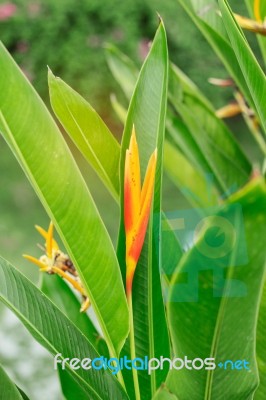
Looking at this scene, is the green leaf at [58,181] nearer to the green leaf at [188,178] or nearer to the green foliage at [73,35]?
the green leaf at [188,178]

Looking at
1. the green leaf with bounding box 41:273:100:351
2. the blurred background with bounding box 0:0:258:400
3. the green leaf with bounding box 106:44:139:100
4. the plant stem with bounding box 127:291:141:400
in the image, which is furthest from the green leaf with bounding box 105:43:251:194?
the blurred background with bounding box 0:0:258:400

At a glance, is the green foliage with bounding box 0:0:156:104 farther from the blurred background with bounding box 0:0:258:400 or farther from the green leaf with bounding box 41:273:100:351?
→ the green leaf with bounding box 41:273:100:351

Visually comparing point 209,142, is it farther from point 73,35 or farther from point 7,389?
point 73,35

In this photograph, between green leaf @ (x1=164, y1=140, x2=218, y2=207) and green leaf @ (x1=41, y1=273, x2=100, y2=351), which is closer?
green leaf @ (x1=41, y1=273, x2=100, y2=351)

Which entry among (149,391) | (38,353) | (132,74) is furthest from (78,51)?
(149,391)

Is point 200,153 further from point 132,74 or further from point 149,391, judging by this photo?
point 149,391
